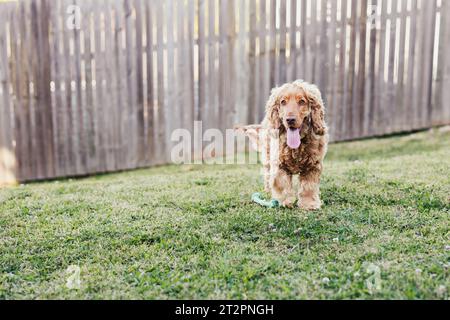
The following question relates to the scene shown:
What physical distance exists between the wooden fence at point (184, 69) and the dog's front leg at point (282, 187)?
285 cm

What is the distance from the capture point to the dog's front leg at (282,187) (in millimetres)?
4863

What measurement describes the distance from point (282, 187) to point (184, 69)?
309cm

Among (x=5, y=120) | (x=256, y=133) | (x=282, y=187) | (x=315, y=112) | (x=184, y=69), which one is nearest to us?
(x=315, y=112)

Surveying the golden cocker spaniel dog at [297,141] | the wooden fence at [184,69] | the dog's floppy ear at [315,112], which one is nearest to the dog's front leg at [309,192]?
the golden cocker spaniel dog at [297,141]

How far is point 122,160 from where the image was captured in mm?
7387

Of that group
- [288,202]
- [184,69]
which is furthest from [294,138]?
[184,69]

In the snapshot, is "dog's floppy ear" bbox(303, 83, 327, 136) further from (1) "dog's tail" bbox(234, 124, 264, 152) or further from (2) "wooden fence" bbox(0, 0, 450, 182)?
(2) "wooden fence" bbox(0, 0, 450, 182)

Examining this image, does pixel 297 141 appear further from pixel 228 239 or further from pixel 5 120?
pixel 5 120

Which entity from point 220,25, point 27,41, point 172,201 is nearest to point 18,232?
point 172,201

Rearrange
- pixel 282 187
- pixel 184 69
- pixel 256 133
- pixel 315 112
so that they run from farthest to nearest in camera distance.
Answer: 1. pixel 184 69
2. pixel 256 133
3. pixel 282 187
4. pixel 315 112

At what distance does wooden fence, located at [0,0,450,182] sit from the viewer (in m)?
6.98

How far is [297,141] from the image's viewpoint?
4.58 metres

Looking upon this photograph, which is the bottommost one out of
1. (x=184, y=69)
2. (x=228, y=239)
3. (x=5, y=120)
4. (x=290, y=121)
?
(x=228, y=239)
